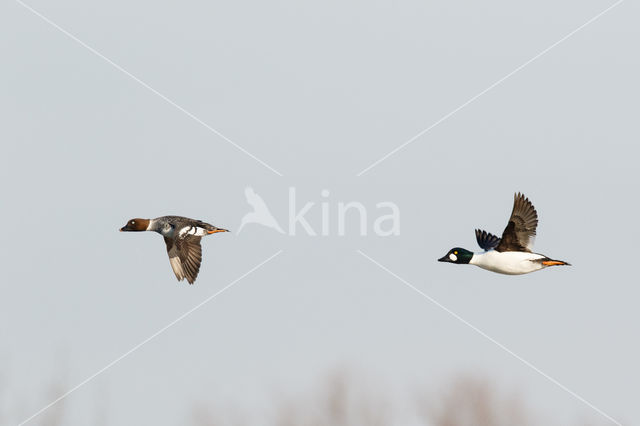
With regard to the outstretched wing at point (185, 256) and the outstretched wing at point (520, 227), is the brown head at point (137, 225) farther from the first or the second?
the outstretched wing at point (520, 227)

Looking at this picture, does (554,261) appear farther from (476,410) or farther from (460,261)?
(476,410)

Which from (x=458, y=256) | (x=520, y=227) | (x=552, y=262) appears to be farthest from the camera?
(x=458, y=256)

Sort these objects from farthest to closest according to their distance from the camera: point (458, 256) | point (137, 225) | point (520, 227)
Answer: point (137, 225), point (458, 256), point (520, 227)

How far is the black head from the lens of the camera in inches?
946

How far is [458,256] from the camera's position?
2419cm

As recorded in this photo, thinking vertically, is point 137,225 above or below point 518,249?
above

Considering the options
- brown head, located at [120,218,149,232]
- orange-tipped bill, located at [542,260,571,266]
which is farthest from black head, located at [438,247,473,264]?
brown head, located at [120,218,149,232]

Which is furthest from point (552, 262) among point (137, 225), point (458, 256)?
point (137, 225)

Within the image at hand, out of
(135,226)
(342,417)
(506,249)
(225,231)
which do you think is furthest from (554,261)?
(342,417)

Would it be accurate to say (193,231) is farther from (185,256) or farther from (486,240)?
(486,240)

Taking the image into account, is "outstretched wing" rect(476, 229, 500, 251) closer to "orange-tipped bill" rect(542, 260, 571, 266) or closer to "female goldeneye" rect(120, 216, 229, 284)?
"orange-tipped bill" rect(542, 260, 571, 266)

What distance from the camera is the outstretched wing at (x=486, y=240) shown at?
966 inches

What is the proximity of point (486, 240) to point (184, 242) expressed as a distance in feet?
21.8

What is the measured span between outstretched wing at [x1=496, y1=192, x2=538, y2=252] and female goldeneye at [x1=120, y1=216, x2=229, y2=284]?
6.09 m
